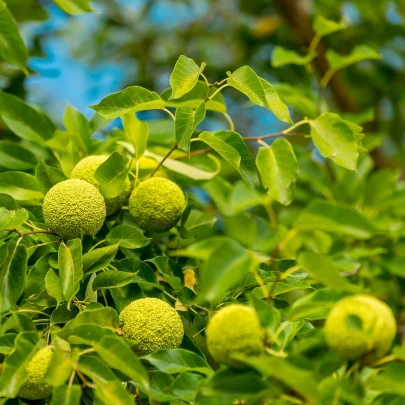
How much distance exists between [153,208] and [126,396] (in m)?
0.38

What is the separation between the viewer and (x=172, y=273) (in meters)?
1.11

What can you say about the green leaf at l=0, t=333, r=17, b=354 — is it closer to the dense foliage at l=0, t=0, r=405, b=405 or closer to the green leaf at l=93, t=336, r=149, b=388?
the dense foliage at l=0, t=0, r=405, b=405

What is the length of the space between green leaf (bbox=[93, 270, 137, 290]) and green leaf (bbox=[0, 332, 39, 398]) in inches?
6.9

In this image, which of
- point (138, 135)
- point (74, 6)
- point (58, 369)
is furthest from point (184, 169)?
point (58, 369)

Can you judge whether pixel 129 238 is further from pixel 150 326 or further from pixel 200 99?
pixel 200 99

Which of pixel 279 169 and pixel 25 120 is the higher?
pixel 279 169

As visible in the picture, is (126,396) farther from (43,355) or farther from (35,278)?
(35,278)

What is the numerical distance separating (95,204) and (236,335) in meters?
0.38

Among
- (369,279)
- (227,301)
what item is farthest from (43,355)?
(369,279)

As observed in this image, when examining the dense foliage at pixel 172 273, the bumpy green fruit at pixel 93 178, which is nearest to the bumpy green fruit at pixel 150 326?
the dense foliage at pixel 172 273

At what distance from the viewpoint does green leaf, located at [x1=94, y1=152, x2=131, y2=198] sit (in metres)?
1.06

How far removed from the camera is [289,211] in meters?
1.96

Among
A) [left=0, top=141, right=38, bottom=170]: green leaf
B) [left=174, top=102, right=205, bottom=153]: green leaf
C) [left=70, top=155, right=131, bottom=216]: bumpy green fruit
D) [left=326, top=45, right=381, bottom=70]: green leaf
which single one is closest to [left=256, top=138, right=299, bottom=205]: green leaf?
[left=174, top=102, right=205, bottom=153]: green leaf

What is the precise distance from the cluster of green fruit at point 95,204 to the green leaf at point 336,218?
40 centimetres
